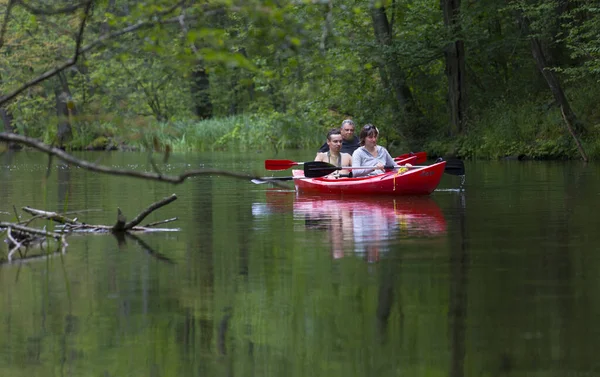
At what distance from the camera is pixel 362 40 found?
31.0 metres

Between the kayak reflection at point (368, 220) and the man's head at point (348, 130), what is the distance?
1.18m

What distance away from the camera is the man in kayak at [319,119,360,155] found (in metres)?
17.6

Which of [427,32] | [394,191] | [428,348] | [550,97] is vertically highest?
[427,32]

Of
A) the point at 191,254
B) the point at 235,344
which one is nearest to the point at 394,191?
the point at 191,254

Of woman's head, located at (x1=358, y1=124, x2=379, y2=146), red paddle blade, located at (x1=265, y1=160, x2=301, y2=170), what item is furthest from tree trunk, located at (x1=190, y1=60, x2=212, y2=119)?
woman's head, located at (x1=358, y1=124, x2=379, y2=146)

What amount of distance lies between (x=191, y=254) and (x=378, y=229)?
261cm

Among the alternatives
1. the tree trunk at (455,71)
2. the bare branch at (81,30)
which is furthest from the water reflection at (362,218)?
the tree trunk at (455,71)

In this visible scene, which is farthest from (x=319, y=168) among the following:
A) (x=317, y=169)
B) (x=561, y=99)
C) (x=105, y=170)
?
(x=105, y=170)

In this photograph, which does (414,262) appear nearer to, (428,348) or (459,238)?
(459,238)

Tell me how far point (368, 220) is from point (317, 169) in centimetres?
443

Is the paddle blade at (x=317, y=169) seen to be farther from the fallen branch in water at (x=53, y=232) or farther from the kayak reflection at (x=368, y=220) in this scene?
the fallen branch in water at (x=53, y=232)

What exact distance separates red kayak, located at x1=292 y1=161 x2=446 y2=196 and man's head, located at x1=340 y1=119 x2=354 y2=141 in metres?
0.97

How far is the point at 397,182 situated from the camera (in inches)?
635

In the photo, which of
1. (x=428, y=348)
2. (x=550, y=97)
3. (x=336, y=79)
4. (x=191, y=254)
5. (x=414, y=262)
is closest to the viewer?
(x=428, y=348)
